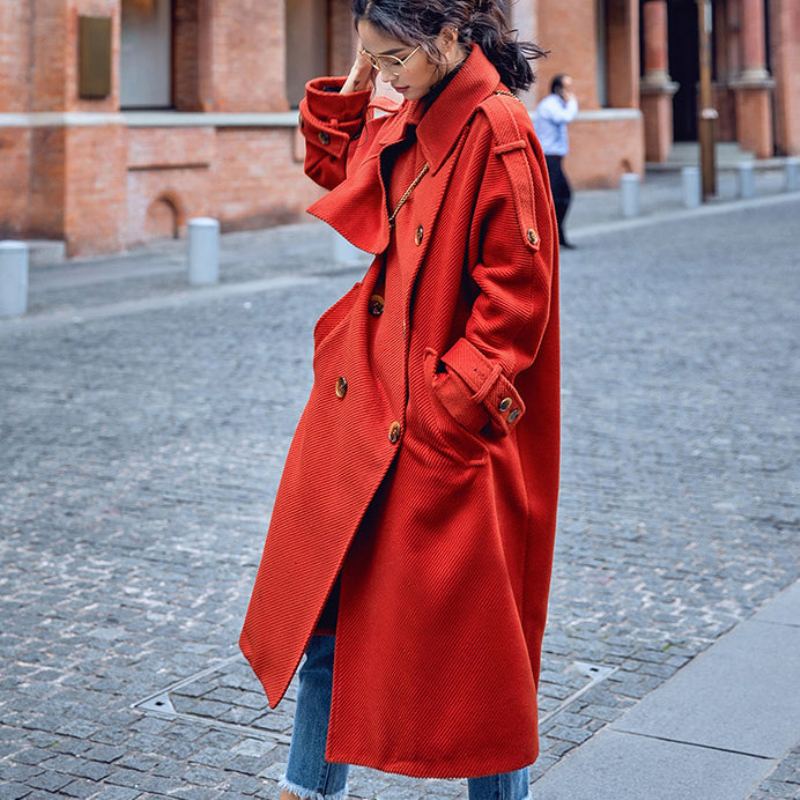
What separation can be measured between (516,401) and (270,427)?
519 centimetres

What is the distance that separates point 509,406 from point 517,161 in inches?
16.1

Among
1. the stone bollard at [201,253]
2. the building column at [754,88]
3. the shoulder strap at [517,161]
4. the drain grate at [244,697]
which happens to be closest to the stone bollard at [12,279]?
the stone bollard at [201,253]

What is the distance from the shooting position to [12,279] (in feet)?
38.5

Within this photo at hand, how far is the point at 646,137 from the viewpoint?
115ft

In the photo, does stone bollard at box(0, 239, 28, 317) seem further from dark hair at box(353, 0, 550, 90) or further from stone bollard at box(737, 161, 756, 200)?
stone bollard at box(737, 161, 756, 200)

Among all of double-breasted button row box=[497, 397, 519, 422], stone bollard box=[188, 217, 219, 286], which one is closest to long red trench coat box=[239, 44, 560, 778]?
double-breasted button row box=[497, 397, 519, 422]

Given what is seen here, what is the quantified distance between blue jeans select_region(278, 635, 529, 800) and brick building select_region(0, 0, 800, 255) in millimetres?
12597

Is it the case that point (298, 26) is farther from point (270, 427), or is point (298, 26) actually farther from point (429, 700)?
point (429, 700)

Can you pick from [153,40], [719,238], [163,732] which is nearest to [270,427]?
[163,732]

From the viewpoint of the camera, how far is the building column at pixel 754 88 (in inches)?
1361

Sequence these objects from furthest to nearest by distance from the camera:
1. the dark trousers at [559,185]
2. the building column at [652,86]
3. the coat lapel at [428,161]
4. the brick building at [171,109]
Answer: the building column at [652,86] → the brick building at [171,109] → the dark trousers at [559,185] → the coat lapel at [428,161]

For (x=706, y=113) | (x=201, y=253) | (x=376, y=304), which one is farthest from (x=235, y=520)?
(x=706, y=113)

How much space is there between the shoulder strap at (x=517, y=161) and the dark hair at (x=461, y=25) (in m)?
0.13

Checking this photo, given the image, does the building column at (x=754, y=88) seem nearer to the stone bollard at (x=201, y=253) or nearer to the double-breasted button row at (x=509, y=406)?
the stone bollard at (x=201, y=253)
